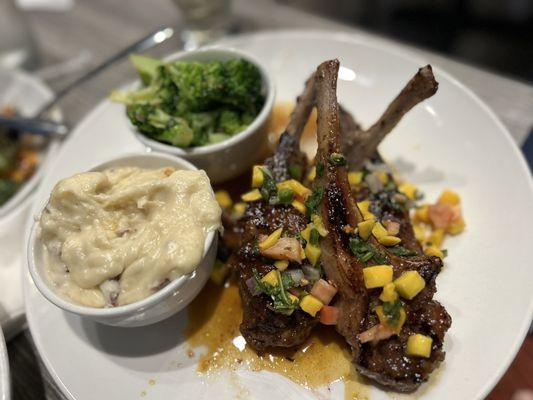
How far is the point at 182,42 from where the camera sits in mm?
4039

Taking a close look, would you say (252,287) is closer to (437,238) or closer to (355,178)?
(355,178)

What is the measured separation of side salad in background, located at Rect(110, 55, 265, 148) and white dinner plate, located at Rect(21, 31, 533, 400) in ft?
1.79

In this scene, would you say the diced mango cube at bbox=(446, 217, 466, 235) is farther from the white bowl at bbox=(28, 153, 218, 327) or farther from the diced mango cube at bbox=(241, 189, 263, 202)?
the white bowl at bbox=(28, 153, 218, 327)

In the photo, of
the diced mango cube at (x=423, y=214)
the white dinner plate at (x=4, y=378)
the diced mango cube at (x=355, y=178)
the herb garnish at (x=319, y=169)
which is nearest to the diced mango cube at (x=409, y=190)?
the diced mango cube at (x=423, y=214)

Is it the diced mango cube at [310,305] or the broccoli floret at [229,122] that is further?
the broccoli floret at [229,122]

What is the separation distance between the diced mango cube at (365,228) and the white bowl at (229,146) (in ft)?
2.77

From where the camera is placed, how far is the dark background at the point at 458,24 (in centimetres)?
478

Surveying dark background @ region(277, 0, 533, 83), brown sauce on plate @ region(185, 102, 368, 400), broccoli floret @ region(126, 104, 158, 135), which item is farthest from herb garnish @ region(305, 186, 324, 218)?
dark background @ region(277, 0, 533, 83)

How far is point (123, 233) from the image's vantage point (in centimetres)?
201

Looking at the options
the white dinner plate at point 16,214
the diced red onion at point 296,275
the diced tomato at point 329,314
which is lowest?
the white dinner plate at point 16,214

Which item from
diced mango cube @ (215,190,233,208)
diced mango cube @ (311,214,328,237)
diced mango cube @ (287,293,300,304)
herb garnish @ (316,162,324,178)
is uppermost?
herb garnish @ (316,162,324,178)

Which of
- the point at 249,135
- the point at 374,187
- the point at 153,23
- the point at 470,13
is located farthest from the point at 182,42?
the point at 470,13

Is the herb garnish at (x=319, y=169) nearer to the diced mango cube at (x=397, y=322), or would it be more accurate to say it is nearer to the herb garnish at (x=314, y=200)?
the herb garnish at (x=314, y=200)

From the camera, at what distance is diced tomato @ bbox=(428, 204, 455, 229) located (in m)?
2.41
